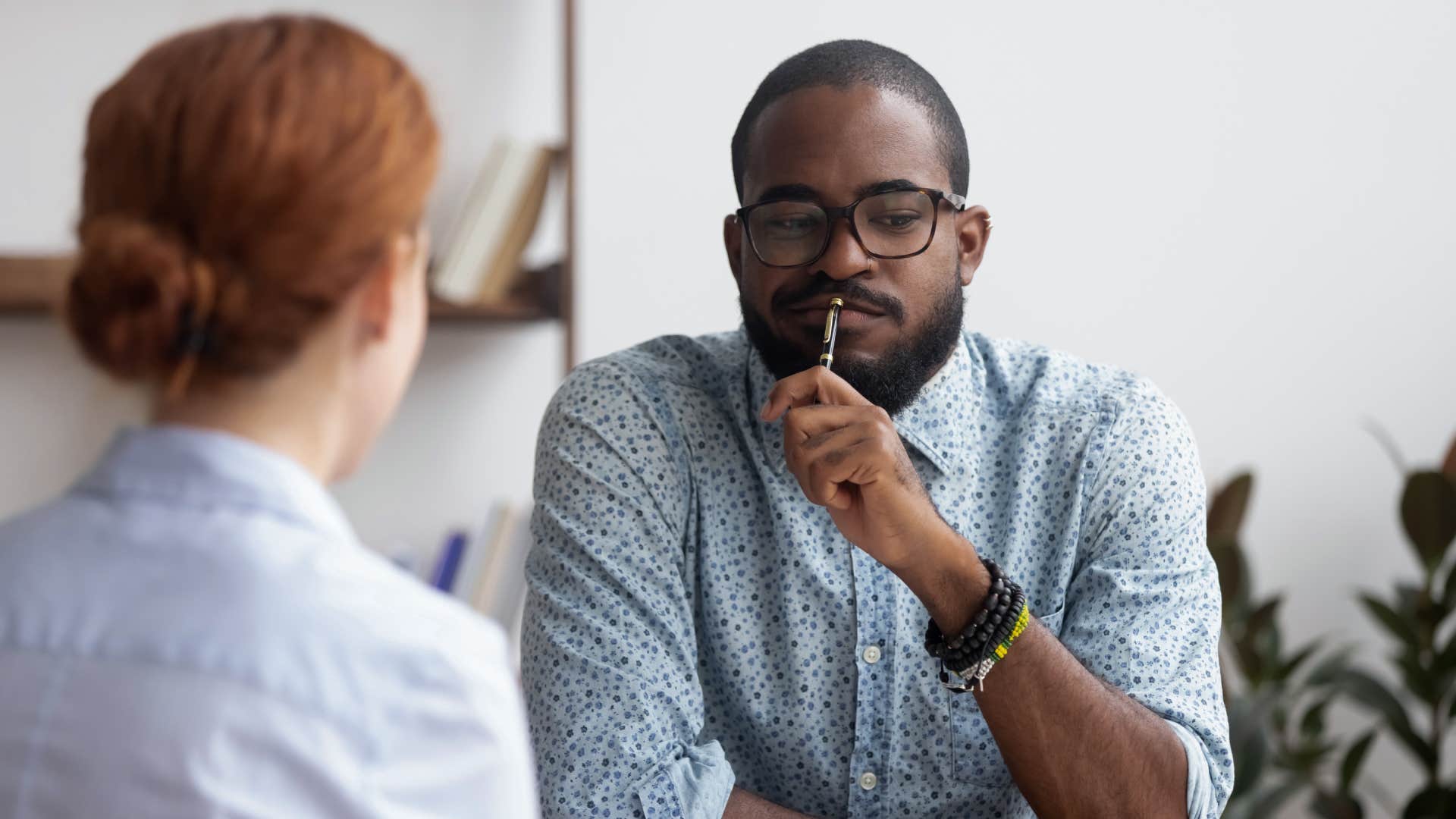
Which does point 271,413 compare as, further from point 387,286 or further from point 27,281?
point 27,281

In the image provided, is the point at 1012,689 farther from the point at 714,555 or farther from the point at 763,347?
the point at 763,347

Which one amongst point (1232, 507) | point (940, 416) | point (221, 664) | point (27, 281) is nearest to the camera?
point (221, 664)

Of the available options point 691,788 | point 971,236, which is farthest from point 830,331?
point 691,788

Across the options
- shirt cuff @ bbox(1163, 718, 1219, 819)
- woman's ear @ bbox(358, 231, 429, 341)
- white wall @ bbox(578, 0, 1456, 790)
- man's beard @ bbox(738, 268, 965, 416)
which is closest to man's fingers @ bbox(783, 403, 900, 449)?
man's beard @ bbox(738, 268, 965, 416)

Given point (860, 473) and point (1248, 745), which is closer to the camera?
point (860, 473)

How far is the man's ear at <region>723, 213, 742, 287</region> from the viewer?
150 cm

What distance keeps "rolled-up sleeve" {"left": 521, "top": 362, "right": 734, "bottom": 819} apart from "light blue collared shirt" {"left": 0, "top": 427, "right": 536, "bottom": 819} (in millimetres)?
533

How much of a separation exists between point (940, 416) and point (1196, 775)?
1.47ft

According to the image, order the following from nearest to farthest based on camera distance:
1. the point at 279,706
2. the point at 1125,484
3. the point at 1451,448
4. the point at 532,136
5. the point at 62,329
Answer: the point at 279,706 < the point at 62,329 < the point at 1125,484 < the point at 1451,448 < the point at 532,136

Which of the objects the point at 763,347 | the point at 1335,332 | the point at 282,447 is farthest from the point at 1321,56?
the point at 282,447

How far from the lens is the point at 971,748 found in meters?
1.38

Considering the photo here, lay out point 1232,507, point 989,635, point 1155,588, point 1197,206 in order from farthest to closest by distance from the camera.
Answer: point 1197,206
point 1232,507
point 1155,588
point 989,635

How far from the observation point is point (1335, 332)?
257 cm

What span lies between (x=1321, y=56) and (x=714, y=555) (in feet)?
5.78
